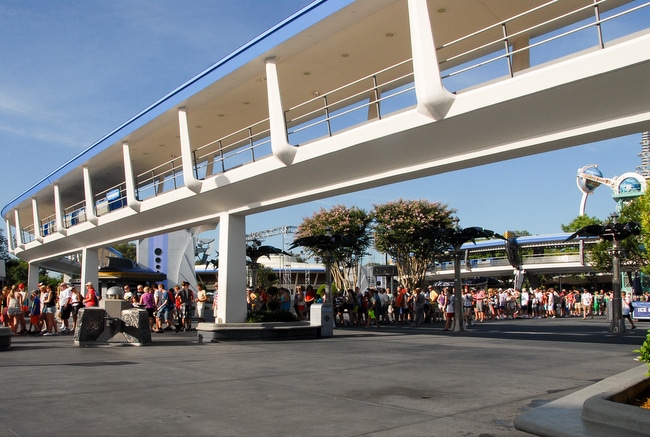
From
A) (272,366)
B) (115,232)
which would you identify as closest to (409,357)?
(272,366)

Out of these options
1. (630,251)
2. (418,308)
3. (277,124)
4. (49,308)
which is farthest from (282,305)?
(630,251)

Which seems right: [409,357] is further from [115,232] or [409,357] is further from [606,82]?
[115,232]

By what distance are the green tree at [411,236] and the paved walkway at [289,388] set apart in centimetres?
2563

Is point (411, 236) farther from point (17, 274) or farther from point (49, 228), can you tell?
point (17, 274)

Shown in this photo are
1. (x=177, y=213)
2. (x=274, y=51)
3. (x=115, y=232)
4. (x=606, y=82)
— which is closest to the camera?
(x=606, y=82)

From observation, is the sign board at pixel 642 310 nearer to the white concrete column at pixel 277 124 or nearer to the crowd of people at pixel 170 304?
the crowd of people at pixel 170 304

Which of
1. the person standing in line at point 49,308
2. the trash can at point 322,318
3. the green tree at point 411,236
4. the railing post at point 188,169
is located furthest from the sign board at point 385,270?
the person standing in line at point 49,308

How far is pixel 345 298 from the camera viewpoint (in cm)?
2434

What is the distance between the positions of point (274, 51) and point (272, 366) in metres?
8.07

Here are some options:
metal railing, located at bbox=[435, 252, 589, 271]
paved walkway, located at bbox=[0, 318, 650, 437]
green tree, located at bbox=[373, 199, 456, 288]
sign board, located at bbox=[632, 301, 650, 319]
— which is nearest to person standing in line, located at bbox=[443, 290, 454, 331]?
paved walkway, located at bbox=[0, 318, 650, 437]

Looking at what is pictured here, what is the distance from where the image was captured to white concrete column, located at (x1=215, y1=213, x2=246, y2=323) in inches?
682

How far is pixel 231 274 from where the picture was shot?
17516 millimetres

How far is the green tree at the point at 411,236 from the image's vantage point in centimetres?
3909

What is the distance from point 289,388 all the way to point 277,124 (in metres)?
8.31
